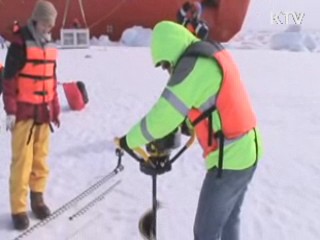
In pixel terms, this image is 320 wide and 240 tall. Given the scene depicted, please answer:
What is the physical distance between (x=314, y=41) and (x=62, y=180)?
43.3ft

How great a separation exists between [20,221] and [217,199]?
1.47 m

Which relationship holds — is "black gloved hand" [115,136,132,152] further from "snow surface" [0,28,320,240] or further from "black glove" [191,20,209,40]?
"black glove" [191,20,209,40]

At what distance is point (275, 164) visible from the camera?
4633mm

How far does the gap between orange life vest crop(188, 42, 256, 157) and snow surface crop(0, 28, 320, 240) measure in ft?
3.93

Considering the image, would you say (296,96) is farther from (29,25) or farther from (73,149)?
(29,25)

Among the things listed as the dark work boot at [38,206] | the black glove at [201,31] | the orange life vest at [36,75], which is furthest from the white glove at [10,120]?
the black glove at [201,31]

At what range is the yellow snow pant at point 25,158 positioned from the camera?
3.16m

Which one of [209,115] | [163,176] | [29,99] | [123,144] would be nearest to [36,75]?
[29,99]

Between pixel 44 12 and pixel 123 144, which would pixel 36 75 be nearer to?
pixel 44 12

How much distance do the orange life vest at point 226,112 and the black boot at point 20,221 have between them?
148 cm

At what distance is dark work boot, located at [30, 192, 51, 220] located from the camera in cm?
338

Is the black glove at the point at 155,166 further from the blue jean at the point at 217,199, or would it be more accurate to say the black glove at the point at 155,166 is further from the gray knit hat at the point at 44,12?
the gray knit hat at the point at 44,12

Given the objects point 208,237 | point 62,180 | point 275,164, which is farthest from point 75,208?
point 275,164

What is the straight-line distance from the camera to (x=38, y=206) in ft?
11.1
